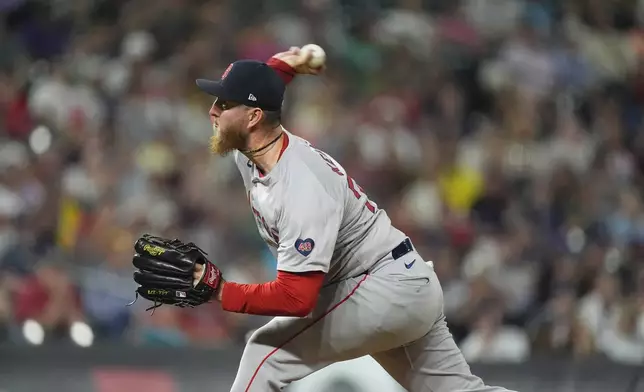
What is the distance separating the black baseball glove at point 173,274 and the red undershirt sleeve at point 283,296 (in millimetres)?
125

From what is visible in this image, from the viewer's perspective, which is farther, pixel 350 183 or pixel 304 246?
pixel 350 183

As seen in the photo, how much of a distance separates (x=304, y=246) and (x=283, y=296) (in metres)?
0.20

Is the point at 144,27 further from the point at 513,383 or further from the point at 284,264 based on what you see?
the point at 284,264

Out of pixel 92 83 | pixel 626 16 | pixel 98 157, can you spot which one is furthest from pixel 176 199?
pixel 626 16

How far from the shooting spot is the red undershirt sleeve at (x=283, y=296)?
3.88 meters

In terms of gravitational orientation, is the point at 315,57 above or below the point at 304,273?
above

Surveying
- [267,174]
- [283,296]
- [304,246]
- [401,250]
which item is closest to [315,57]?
[267,174]

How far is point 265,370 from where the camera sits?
4.18 meters

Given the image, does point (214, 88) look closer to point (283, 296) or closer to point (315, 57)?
point (315, 57)

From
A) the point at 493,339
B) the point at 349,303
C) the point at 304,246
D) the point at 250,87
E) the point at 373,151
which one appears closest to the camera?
the point at 304,246

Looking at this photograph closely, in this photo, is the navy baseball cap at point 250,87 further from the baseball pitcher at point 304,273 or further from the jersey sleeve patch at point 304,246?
the jersey sleeve patch at point 304,246

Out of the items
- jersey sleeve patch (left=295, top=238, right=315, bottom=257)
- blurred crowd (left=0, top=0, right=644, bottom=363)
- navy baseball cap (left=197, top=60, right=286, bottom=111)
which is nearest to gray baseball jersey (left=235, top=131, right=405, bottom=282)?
jersey sleeve patch (left=295, top=238, right=315, bottom=257)

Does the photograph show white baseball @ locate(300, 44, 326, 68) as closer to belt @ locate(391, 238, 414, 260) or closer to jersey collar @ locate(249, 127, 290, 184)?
jersey collar @ locate(249, 127, 290, 184)

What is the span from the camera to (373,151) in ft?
27.5
